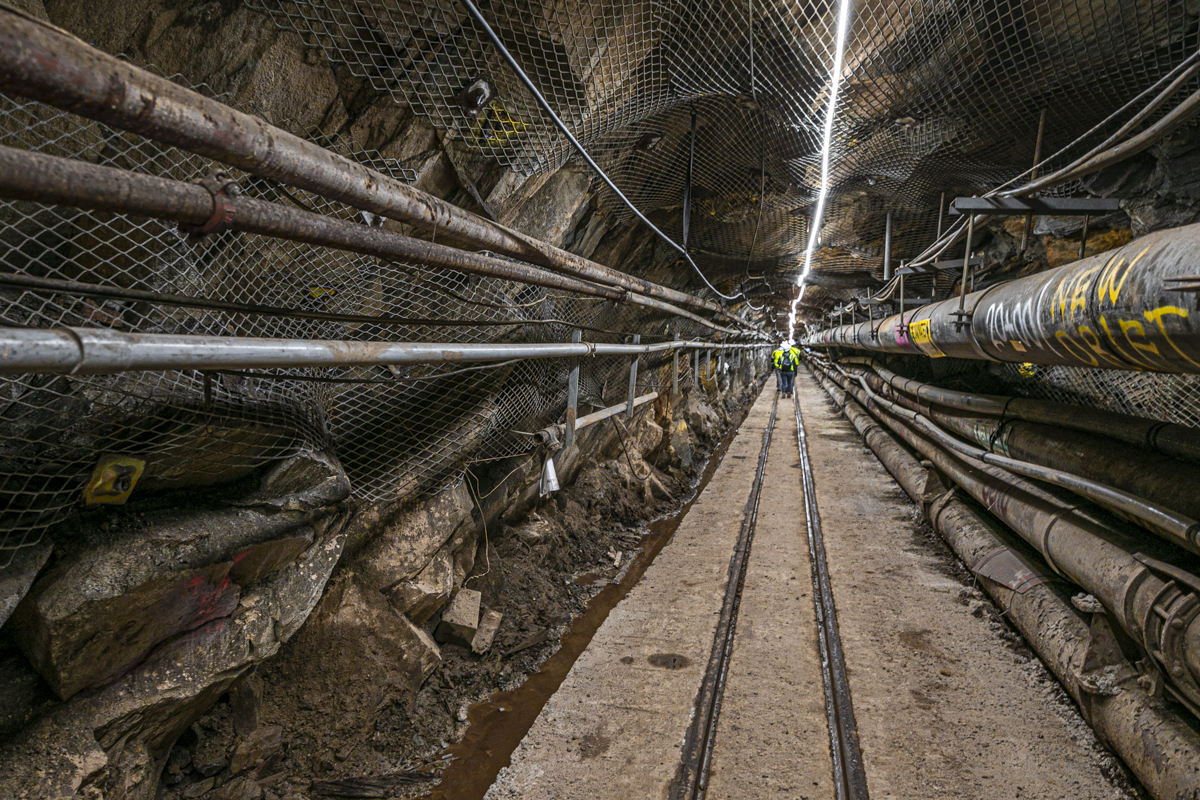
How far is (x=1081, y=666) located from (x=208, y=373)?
13.9ft

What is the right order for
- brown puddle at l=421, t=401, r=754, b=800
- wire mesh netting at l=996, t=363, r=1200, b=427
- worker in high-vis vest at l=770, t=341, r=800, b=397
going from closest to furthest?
brown puddle at l=421, t=401, r=754, b=800, wire mesh netting at l=996, t=363, r=1200, b=427, worker in high-vis vest at l=770, t=341, r=800, b=397

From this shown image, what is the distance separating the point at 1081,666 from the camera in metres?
2.78

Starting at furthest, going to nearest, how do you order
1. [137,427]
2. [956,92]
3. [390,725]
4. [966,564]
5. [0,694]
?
1. [966,564]
2. [956,92]
3. [390,725]
4. [137,427]
5. [0,694]

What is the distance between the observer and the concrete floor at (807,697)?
252 centimetres

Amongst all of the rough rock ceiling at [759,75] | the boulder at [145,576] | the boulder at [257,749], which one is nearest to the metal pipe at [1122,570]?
the rough rock ceiling at [759,75]

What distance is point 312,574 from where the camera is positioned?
2711mm

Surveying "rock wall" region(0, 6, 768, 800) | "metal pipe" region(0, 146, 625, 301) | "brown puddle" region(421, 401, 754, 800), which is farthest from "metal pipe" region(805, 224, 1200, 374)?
"brown puddle" region(421, 401, 754, 800)

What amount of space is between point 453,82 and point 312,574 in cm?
254

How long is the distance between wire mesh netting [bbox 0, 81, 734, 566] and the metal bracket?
0.03m

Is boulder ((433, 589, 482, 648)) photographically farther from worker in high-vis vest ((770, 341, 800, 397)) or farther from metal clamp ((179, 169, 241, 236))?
worker in high-vis vest ((770, 341, 800, 397))

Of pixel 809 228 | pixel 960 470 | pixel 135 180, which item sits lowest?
pixel 960 470

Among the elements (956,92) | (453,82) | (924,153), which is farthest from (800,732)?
(924,153)

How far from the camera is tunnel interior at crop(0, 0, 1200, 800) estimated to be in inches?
69.6

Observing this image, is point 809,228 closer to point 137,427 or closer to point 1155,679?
point 1155,679
